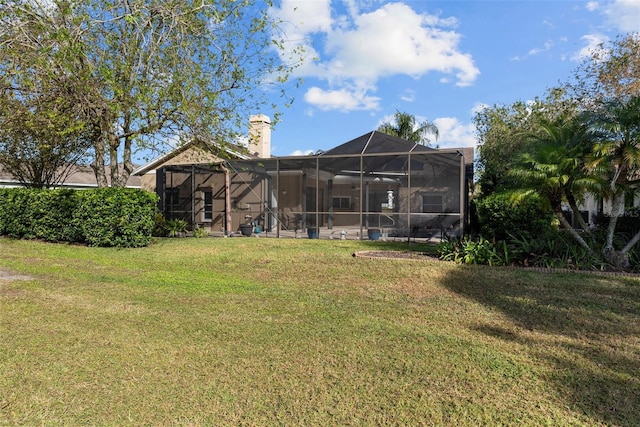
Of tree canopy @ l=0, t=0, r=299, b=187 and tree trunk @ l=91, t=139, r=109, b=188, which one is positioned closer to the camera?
tree canopy @ l=0, t=0, r=299, b=187

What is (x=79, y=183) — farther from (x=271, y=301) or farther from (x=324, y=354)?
(x=324, y=354)

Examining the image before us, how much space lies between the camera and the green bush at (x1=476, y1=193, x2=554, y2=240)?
8.74 metres

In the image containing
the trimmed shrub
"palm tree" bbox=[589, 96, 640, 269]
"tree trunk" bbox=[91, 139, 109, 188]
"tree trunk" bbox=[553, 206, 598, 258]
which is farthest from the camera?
"tree trunk" bbox=[91, 139, 109, 188]

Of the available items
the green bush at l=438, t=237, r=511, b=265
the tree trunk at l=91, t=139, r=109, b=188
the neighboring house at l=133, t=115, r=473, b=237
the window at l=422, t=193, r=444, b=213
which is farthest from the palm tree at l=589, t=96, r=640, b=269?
the tree trunk at l=91, t=139, r=109, b=188

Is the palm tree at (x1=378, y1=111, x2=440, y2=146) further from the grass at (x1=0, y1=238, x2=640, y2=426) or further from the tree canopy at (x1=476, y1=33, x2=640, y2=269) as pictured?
the grass at (x1=0, y1=238, x2=640, y2=426)

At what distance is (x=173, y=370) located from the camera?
10.7 feet

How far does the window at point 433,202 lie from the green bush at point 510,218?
5960 mm

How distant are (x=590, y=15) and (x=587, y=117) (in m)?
3.63

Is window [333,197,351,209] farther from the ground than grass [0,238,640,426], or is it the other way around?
window [333,197,351,209]

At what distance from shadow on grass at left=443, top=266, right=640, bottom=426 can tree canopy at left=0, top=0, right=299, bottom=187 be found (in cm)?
791

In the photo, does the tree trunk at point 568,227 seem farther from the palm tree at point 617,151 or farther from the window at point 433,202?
the window at point 433,202

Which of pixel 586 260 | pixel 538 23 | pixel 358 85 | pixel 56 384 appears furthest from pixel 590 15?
pixel 56 384

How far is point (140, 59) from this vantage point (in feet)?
31.6

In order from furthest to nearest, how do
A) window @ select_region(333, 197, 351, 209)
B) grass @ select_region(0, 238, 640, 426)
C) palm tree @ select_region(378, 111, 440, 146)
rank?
palm tree @ select_region(378, 111, 440, 146), window @ select_region(333, 197, 351, 209), grass @ select_region(0, 238, 640, 426)
